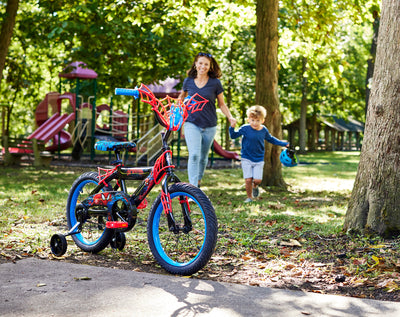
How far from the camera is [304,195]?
9812 mm

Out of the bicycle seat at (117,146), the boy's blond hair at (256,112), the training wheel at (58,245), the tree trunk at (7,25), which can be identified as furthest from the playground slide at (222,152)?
the training wheel at (58,245)

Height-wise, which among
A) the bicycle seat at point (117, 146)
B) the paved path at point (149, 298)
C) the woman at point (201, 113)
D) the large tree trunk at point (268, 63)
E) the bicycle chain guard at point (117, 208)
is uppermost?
the large tree trunk at point (268, 63)

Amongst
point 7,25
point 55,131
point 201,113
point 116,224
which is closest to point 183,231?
point 116,224

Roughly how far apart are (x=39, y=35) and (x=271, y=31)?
9.00 m

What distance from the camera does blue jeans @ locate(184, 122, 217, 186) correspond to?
6.67 metres

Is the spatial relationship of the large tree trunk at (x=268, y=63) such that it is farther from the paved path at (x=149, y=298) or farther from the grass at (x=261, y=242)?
the paved path at (x=149, y=298)

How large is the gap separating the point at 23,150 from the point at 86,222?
12869 mm

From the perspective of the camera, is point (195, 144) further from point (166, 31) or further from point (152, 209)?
point (166, 31)

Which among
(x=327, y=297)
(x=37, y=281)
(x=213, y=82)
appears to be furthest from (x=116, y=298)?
(x=213, y=82)

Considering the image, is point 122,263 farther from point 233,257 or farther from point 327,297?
point 327,297

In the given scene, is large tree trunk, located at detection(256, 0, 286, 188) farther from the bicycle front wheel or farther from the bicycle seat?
the bicycle seat

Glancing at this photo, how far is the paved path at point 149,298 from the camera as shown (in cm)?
304

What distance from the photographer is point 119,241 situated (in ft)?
14.9

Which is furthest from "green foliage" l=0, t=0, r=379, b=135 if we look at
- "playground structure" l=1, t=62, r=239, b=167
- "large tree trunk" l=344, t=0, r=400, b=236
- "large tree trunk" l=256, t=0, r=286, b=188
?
"large tree trunk" l=344, t=0, r=400, b=236
